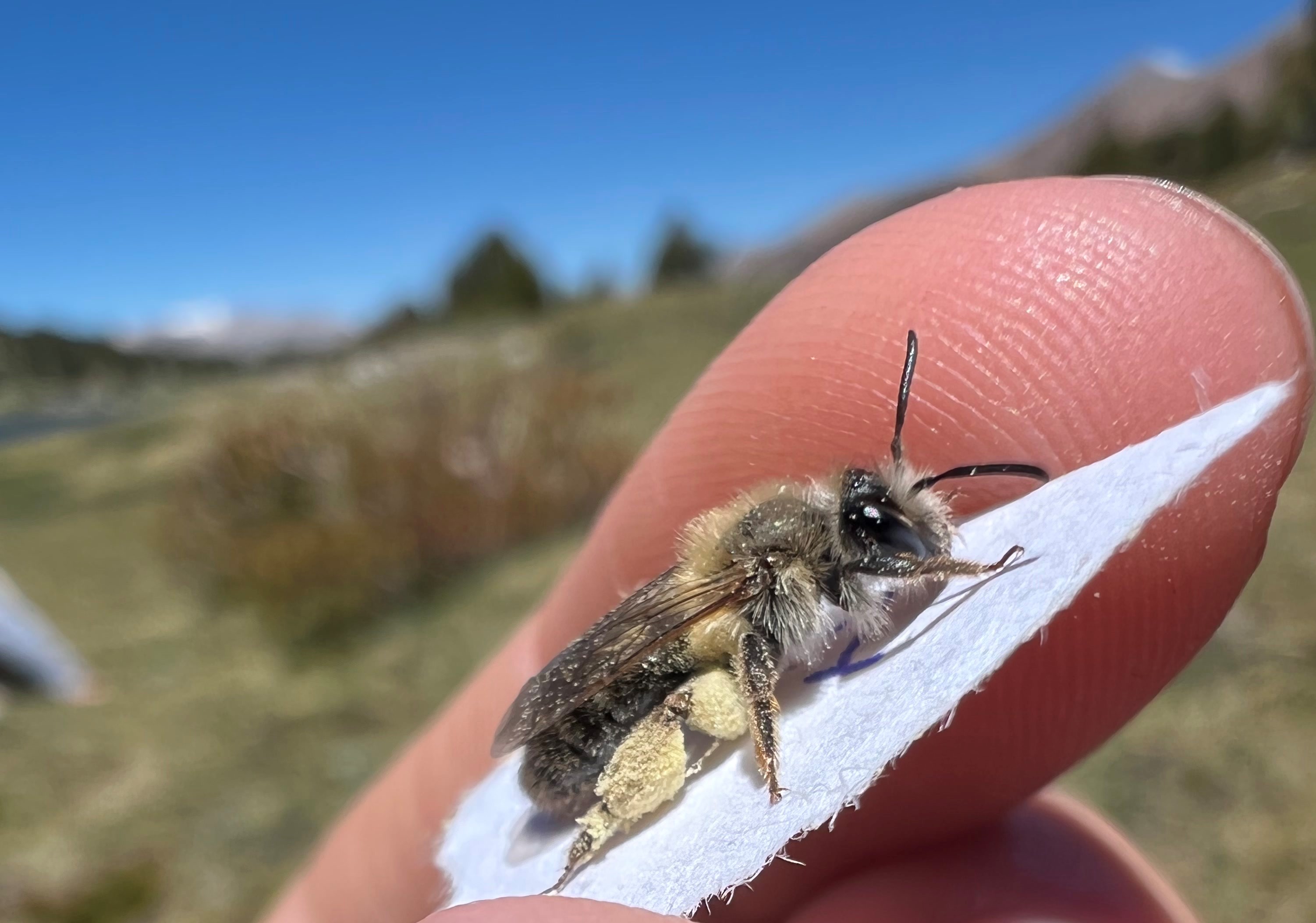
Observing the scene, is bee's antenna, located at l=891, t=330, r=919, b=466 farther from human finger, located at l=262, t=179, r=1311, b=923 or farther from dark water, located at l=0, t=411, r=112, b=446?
dark water, located at l=0, t=411, r=112, b=446

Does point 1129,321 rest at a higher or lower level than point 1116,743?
higher

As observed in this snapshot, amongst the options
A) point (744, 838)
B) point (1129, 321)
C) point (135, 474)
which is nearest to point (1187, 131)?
point (1129, 321)

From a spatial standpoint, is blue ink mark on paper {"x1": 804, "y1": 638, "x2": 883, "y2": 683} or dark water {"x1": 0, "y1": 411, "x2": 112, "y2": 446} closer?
blue ink mark on paper {"x1": 804, "y1": 638, "x2": 883, "y2": 683}

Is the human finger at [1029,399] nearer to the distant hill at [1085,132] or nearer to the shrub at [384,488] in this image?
the distant hill at [1085,132]

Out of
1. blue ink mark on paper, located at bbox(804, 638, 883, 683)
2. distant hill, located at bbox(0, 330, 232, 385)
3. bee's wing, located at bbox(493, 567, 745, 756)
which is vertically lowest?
blue ink mark on paper, located at bbox(804, 638, 883, 683)

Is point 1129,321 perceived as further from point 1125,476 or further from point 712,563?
point 712,563

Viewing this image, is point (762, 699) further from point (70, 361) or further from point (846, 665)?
point (70, 361)

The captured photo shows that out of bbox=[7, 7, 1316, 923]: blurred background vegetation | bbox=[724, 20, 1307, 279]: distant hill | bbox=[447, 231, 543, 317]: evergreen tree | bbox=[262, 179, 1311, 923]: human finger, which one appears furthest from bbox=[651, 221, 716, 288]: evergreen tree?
bbox=[262, 179, 1311, 923]: human finger
